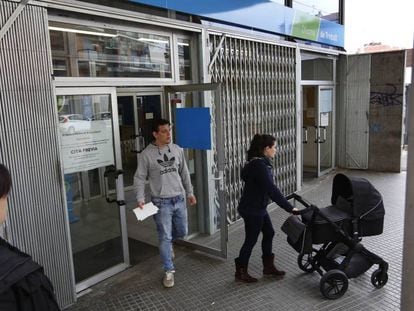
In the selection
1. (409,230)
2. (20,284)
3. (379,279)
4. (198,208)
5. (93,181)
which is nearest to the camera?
(20,284)

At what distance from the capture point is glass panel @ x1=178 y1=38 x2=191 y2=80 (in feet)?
14.8

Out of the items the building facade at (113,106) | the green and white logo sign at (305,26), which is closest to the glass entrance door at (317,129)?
the green and white logo sign at (305,26)

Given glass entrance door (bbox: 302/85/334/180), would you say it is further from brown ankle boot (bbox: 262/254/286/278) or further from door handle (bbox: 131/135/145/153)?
brown ankle boot (bbox: 262/254/286/278)

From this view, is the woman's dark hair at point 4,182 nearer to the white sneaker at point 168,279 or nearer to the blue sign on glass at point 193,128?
the white sneaker at point 168,279

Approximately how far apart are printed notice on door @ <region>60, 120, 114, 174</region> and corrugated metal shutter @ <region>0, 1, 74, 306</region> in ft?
0.78

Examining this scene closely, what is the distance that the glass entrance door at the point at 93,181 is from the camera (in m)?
3.43

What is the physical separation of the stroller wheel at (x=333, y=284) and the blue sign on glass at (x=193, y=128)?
168cm

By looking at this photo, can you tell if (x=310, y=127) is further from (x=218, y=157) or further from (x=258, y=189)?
(x=258, y=189)

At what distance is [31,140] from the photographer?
2.97 metres

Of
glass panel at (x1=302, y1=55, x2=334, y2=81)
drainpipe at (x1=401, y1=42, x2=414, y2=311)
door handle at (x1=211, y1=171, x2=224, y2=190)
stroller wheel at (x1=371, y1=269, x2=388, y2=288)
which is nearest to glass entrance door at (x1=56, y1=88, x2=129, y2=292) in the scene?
door handle at (x1=211, y1=171, x2=224, y2=190)

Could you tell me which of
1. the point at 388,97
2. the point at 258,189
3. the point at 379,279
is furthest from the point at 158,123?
the point at 388,97

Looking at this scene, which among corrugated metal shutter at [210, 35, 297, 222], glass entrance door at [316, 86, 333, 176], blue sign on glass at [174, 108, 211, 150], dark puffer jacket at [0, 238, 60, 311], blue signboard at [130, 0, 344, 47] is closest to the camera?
dark puffer jacket at [0, 238, 60, 311]

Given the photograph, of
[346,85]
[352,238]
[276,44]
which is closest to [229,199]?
[352,238]

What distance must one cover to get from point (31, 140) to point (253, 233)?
206 centimetres
